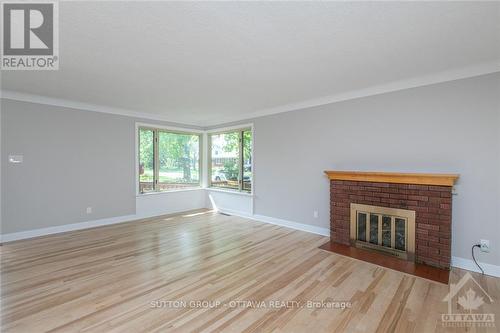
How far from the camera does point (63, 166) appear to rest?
451cm

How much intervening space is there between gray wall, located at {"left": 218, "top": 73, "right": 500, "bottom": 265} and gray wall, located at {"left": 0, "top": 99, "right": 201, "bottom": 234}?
3.24 meters

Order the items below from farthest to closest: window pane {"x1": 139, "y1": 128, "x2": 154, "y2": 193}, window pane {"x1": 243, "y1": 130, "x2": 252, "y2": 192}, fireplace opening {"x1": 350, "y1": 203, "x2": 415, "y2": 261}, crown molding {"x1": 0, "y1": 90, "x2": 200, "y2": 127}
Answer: window pane {"x1": 243, "y1": 130, "x2": 252, "y2": 192} → window pane {"x1": 139, "y1": 128, "x2": 154, "y2": 193} → crown molding {"x1": 0, "y1": 90, "x2": 200, "y2": 127} → fireplace opening {"x1": 350, "y1": 203, "x2": 415, "y2": 261}

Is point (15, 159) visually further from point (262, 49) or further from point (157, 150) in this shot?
point (262, 49)

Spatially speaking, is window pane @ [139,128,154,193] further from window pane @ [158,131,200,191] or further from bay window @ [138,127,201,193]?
window pane @ [158,131,200,191]

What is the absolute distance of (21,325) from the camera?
1.96 metres

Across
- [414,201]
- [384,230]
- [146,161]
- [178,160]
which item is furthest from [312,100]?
[146,161]

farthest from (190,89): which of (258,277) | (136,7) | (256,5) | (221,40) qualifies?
(258,277)

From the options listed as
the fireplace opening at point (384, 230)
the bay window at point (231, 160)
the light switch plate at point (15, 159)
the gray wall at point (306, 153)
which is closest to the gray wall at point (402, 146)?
the gray wall at point (306, 153)

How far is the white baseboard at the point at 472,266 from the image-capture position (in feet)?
9.23

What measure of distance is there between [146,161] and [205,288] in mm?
4060

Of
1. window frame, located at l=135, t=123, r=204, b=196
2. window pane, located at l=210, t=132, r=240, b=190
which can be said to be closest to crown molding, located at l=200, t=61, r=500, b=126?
window pane, located at l=210, t=132, r=240, b=190

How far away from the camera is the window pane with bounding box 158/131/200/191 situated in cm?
604

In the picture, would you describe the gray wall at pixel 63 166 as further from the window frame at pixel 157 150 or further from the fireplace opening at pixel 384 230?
the fireplace opening at pixel 384 230

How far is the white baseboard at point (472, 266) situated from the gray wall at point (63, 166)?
5847 millimetres
